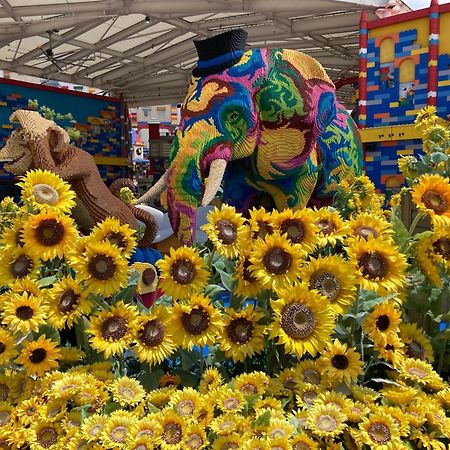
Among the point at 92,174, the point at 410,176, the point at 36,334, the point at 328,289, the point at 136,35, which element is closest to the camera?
the point at 328,289

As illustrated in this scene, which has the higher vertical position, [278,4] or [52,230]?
[278,4]

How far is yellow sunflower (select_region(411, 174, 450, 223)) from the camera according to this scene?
1.01m

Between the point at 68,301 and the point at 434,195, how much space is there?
747 mm

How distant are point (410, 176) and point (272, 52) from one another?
1597 millimetres

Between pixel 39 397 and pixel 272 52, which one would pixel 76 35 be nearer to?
pixel 272 52

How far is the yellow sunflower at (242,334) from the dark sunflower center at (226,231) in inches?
5.4

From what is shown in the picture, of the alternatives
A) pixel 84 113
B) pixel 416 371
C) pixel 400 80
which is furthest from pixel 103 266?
pixel 84 113

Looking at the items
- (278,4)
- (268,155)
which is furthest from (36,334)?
(278,4)

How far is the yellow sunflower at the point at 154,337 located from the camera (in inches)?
39.3

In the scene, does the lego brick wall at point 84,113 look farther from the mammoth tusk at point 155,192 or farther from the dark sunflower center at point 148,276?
the dark sunflower center at point 148,276

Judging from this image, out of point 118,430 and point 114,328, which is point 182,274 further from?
point 118,430

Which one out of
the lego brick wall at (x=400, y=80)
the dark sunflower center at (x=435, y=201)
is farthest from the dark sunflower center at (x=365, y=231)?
the lego brick wall at (x=400, y=80)

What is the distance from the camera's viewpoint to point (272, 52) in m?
2.98

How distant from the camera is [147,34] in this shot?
11.1 meters
